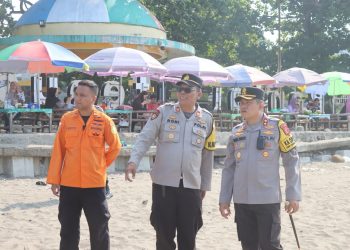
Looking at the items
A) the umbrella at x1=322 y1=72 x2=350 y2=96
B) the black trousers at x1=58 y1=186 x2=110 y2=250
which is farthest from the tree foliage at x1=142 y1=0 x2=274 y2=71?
the black trousers at x1=58 y1=186 x2=110 y2=250

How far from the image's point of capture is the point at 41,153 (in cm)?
1084

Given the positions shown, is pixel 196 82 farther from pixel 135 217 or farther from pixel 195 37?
pixel 195 37

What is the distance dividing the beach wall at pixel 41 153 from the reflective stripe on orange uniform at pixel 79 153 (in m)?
6.11

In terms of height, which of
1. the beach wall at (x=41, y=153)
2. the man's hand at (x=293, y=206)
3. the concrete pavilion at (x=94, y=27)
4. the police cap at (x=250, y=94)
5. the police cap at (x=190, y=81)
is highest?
the concrete pavilion at (x=94, y=27)

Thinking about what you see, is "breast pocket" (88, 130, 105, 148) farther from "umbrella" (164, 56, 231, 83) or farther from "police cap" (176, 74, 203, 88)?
"umbrella" (164, 56, 231, 83)

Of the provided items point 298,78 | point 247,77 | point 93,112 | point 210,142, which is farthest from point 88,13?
point 210,142

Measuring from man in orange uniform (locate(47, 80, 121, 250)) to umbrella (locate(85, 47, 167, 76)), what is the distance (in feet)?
31.9

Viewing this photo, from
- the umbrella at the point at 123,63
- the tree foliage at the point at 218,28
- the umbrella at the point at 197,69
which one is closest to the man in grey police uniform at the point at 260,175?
the umbrella at the point at 123,63

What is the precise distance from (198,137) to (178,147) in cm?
19

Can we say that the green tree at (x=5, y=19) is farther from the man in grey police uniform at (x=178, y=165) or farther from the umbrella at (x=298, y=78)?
the man in grey police uniform at (x=178, y=165)

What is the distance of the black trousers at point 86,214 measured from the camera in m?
4.69

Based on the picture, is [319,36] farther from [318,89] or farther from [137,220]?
[137,220]

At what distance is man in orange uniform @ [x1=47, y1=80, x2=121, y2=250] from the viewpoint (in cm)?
470

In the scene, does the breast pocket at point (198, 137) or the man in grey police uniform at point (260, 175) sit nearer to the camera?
the man in grey police uniform at point (260, 175)
